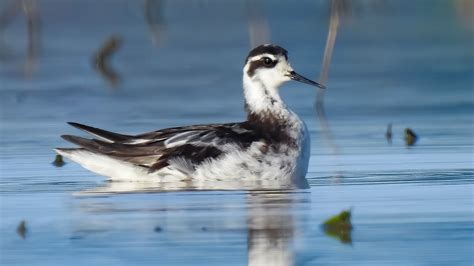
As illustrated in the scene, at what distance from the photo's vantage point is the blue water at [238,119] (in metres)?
10.9

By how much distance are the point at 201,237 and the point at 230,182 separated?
10.9ft

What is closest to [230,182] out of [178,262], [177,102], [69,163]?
[69,163]

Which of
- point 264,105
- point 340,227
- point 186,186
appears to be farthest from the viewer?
point 264,105

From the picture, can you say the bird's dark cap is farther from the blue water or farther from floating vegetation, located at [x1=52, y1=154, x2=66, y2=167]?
floating vegetation, located at [x1=52, y1=154, x2=66, y2=167]

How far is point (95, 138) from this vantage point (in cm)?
1556

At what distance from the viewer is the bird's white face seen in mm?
15766

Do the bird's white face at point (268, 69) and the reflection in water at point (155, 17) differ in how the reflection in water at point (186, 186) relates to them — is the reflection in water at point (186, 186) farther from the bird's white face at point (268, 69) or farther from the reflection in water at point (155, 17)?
the reflection in water at point (155, 17)

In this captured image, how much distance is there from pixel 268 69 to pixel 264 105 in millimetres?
380

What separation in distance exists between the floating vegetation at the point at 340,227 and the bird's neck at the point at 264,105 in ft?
13.2

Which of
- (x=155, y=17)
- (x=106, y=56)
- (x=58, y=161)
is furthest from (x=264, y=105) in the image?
(x=155, y=17)

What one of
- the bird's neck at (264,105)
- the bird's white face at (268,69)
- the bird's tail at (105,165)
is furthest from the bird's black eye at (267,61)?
the bird's tail at (105,165)

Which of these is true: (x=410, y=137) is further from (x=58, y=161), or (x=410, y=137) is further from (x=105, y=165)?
(x=58, y=161)

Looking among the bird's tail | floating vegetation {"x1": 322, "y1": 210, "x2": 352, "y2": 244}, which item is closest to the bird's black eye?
the bird's tail

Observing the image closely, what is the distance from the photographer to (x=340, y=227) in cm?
1120
